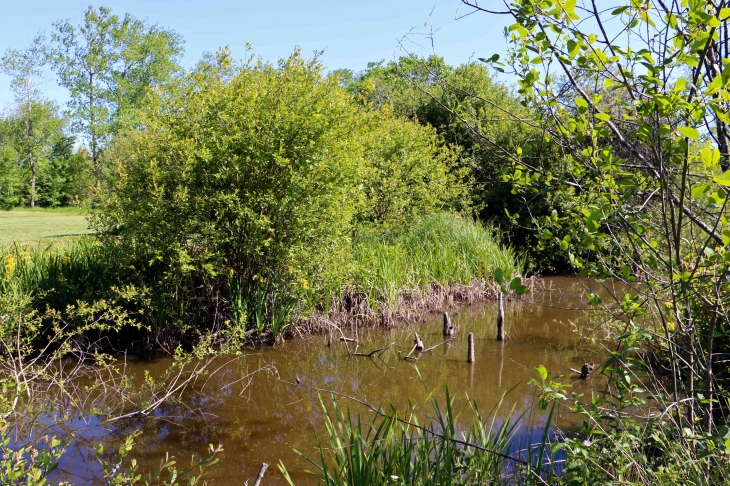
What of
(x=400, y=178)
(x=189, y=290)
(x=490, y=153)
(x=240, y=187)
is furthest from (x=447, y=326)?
(x=490, y=153)

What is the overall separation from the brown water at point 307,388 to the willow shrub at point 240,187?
946 mm

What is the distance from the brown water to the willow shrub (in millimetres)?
946

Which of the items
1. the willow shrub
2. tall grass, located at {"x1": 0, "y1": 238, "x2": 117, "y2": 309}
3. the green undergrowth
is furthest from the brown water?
tall grass, located at {"x1": 0, "y1": 238, "x2": 117, "y2": 309}

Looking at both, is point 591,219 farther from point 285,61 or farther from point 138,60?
point 138,60

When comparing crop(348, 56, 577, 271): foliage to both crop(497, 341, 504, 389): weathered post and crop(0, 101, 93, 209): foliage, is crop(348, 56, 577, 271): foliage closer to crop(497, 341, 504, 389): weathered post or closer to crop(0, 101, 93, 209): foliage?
crop(497, 341, 504, 389): weathered post

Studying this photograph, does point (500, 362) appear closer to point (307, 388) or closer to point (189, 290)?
point (307, 388)

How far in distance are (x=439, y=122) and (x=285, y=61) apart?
11472mm

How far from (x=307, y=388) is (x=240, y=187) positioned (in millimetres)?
2846

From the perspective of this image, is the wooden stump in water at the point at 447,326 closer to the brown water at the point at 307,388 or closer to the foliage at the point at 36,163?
the brown water at the point at 307,388

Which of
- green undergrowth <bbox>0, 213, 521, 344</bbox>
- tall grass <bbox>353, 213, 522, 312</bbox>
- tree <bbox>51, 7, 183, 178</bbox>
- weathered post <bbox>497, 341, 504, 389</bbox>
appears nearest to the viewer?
weathered post <bbox>497, 341, 504, 389</bbox>

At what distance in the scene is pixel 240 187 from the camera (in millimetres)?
7875

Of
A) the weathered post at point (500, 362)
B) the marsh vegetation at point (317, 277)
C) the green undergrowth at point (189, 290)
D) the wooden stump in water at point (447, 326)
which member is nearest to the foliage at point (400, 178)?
the marsh vegetation at point (317, 277)

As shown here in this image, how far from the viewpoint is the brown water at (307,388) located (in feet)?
16.9

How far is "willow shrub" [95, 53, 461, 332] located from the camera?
7469 mm
